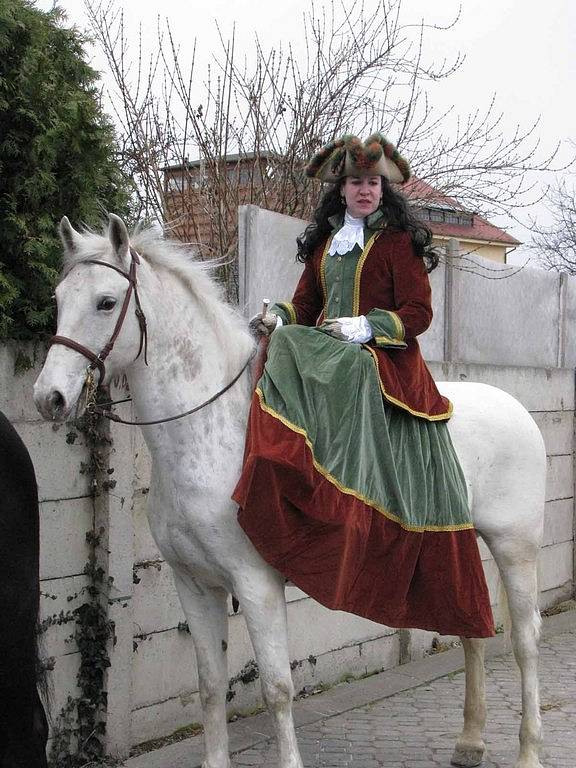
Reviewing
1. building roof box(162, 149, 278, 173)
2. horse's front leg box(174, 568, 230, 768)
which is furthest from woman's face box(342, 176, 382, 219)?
building roof box(162, 149, 278, 173)

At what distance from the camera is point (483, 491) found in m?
4.37

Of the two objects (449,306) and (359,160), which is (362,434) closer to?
(359,160)

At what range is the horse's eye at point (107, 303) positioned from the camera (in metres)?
3.22

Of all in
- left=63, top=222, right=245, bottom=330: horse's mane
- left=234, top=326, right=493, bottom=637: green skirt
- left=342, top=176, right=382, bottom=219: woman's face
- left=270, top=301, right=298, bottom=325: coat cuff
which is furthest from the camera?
left=270, top=301, right=298, bottom=325: coat cuff

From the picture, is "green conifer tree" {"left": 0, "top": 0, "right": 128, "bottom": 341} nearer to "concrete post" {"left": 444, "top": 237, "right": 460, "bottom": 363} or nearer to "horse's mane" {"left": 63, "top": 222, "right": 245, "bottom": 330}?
"horse's mane" {"left": 63, "top": 222, "right": 245, "bottom": 330}

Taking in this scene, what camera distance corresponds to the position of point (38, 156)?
151 inches

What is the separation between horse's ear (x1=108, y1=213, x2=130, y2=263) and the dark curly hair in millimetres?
1041

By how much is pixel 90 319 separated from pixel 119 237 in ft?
1.01

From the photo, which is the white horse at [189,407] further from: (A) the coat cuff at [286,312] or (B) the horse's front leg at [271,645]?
(A) the coat cuff at [286,312]

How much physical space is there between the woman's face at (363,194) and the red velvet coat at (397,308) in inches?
4.7

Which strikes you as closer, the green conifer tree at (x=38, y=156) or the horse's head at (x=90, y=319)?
the horse's head at (x=90, y=319)

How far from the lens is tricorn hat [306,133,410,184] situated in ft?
12.6

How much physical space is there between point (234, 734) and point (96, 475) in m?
1.49

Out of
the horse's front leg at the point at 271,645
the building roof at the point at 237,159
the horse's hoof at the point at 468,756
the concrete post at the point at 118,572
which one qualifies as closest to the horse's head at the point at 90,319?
the horse's front leg at the point at 271,645
